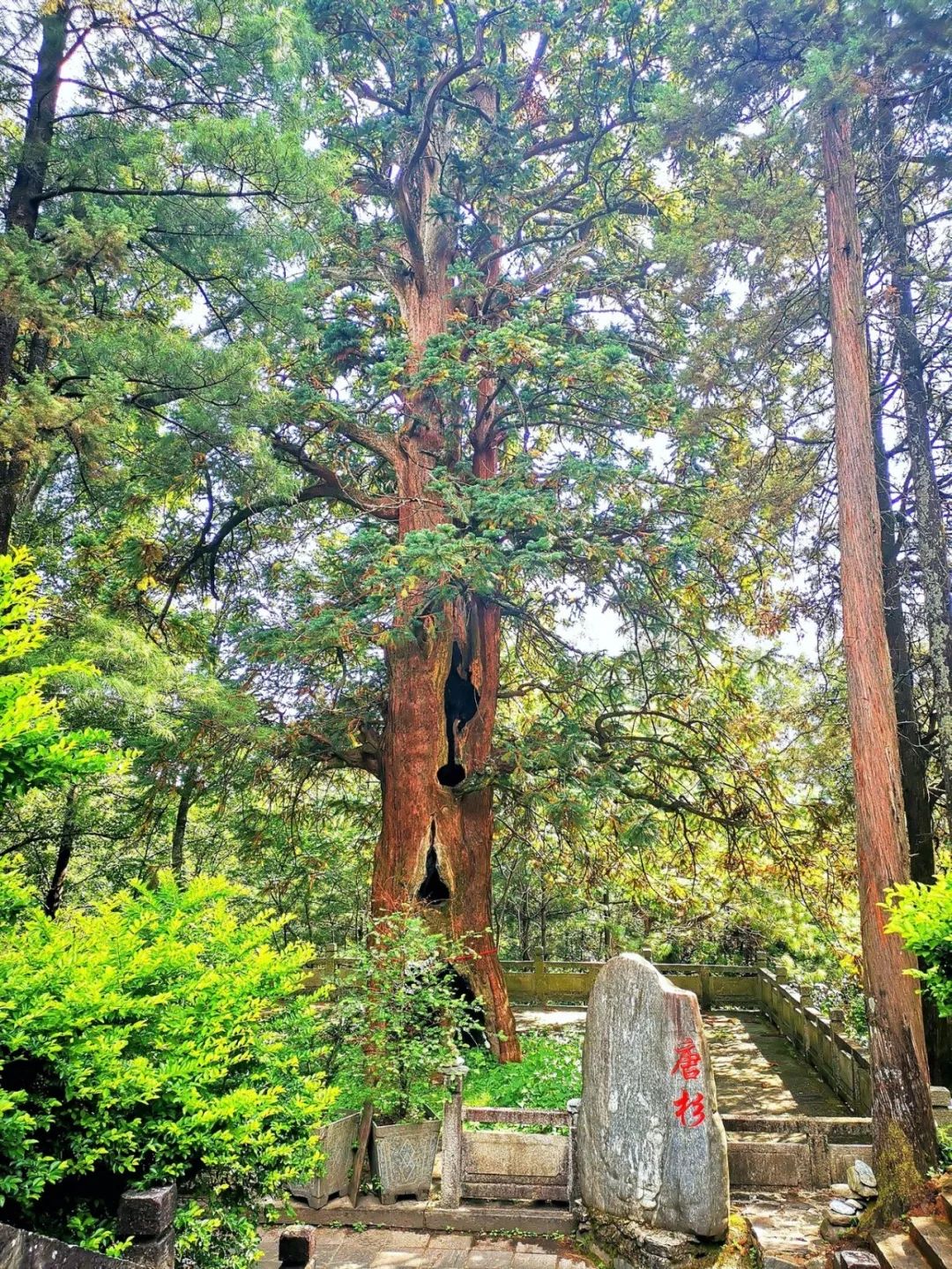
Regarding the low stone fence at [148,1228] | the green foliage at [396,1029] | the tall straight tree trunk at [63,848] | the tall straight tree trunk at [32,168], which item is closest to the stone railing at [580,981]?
the tall straight tree trunk at [63,848]

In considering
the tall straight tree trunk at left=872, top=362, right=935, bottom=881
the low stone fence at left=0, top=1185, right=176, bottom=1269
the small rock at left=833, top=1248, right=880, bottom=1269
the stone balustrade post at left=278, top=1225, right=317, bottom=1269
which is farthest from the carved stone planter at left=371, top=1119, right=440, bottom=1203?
the tall straight tree trunk at left=872, top=362, right=935, bottom=881

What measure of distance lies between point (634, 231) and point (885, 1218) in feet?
40.0

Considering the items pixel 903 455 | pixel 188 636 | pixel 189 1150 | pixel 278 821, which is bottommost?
pixel 189 1150

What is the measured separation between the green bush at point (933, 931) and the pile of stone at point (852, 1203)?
2.69 m

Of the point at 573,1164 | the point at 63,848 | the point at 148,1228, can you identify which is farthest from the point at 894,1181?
the point at 63,848

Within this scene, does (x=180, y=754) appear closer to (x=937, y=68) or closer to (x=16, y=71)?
(x=16, y=71)

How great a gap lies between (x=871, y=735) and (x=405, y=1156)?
510 cm

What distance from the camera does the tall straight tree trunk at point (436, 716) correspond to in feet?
31.5

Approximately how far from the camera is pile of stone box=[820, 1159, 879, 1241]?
605 cm

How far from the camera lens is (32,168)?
7.04 meters

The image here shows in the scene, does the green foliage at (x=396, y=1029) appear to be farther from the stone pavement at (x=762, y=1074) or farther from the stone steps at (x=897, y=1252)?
the stone pavement at (x=762, y=1074)

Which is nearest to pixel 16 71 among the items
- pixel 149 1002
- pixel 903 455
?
pixel 149 1002

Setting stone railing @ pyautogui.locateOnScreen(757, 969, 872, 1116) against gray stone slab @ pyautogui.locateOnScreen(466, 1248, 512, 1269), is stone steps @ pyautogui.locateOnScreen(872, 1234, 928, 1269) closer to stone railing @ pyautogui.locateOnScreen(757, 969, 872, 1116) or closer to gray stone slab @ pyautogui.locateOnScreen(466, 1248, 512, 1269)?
gray stone slab @ pyautogui.locateOnScreen(466, 1248, 512, 1269)

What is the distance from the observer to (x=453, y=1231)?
20.8 feet
